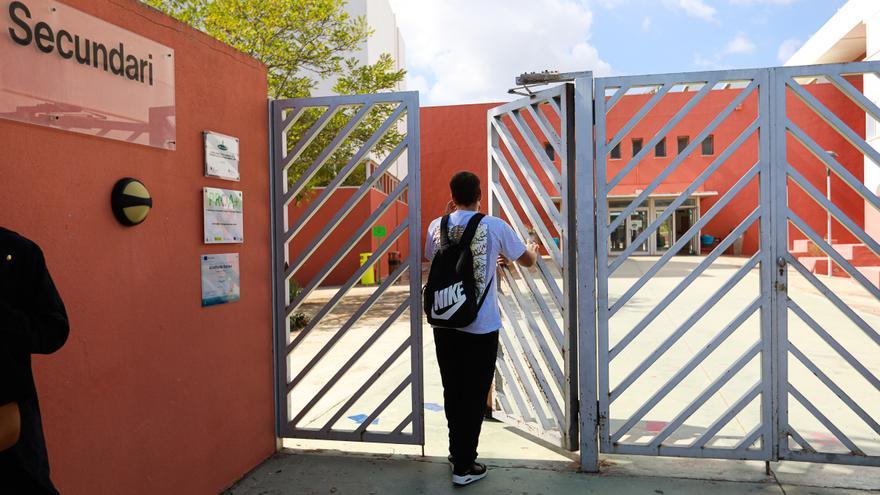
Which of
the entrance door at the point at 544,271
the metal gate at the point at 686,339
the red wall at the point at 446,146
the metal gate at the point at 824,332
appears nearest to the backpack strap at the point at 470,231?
the entrance door at the point at 544,271

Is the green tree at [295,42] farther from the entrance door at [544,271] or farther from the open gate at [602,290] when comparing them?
the entrance door at [544,271]

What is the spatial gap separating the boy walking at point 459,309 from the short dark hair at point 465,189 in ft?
0.31

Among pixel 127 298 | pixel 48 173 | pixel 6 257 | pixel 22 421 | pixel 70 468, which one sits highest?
pixel 48 173

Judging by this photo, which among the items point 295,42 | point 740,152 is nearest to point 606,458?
point 295,42

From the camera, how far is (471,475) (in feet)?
12.4

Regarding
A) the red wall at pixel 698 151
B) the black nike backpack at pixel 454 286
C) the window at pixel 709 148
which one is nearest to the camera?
the black nike backpack at pixel 454 286

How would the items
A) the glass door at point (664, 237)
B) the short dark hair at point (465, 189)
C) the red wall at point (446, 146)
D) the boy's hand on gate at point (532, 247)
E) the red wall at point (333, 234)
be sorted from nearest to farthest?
the short dark hair at point (465, 189) < the boy's hand on gate at point (532, 247) < the red wall at point (333, 234) < the red wall at point (446, 146) < the glass door at point (664, 237)

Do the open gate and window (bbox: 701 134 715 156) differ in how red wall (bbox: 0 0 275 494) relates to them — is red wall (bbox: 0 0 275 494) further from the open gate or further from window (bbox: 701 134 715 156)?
window (bbox: 701 134 715 156)

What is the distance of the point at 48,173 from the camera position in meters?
2.58

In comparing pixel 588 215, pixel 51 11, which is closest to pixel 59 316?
pixel 51 11

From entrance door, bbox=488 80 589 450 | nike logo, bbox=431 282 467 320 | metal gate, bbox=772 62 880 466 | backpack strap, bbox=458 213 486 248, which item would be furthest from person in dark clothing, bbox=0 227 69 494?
metal gate, bbox=772 62 880 466

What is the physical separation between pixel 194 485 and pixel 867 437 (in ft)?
15.4

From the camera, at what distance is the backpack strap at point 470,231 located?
3.62 metres

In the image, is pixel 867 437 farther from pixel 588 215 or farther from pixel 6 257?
pixel 6 257
